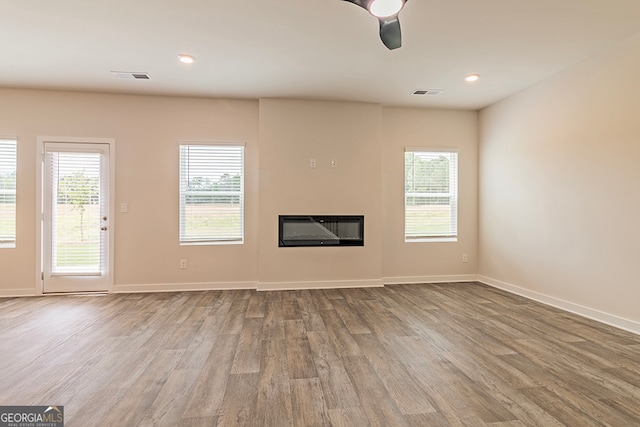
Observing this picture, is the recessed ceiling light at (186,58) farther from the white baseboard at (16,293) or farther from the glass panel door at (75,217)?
the white baseboard at (16,293)

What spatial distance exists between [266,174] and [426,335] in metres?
2.92

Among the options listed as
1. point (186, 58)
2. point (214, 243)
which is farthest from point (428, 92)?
point (214, 243)

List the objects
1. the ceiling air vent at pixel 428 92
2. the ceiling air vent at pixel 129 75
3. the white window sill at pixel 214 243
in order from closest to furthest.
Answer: the ceiling air vent at pixel 129 75 → the ceiling air vent at pixel 428 92 → the white window sill at pixel 214 243

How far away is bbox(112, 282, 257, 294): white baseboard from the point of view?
4.22 m

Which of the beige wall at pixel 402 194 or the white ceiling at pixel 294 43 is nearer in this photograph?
the white ceiling at pixel 294 43

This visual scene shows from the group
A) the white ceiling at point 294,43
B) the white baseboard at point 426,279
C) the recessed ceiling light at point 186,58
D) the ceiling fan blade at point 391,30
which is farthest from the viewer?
the white baseboard at point 426,279

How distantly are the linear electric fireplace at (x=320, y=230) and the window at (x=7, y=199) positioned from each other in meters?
3.52

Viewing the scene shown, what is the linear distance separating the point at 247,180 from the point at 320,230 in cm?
131

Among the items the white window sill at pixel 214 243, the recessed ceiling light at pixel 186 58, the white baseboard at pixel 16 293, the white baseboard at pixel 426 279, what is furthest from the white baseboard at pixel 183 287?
the recessed ceiling light at pixel 186 58

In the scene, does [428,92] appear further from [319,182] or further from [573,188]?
[573,188]

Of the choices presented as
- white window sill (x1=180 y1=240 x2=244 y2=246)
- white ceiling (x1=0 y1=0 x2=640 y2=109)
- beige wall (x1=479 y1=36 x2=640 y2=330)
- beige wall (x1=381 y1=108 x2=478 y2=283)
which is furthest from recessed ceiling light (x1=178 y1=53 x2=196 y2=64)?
beige wall (x1=479 y1=36 x2=640 y2=330)

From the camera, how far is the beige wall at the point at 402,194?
15.8 ft

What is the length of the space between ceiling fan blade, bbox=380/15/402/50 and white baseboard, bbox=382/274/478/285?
11.5 feet

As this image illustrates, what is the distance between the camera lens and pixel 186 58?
3.19 m
